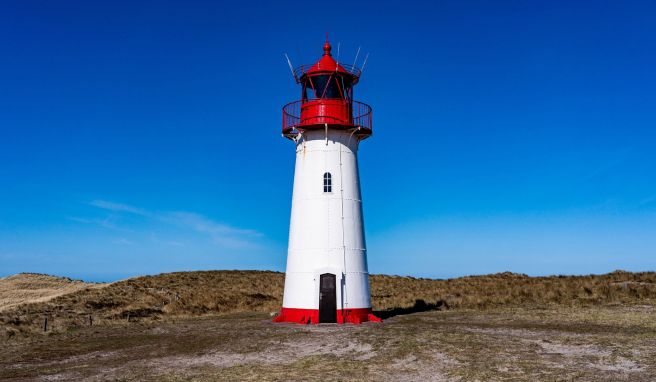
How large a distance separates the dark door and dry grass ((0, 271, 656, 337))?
4971 mm

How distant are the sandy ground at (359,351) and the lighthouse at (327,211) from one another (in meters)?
1.26

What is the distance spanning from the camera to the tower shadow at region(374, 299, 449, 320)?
2730cm

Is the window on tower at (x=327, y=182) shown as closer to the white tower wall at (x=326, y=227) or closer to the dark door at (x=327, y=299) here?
the white tower wall at (x=326, y=227)

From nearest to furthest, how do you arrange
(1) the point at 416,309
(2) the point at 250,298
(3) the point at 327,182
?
(3) the point at 327,182
(1) the point at 416,309
(2) the point at 250,298

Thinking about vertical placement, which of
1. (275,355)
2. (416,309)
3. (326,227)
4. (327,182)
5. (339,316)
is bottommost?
(275,355)

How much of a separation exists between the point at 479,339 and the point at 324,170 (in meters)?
9.07

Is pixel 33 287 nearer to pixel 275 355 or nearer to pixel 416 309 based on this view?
pixel 416 309

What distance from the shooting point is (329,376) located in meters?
13.4

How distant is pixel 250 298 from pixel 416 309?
1326 cm

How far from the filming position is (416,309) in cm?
2939

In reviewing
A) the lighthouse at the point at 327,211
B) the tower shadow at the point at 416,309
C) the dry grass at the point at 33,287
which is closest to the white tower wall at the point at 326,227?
the lighthouse at the point at 327,211

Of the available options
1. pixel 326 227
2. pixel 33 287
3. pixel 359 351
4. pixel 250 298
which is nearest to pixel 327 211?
pixel 326 227

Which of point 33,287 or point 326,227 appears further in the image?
point 33,287

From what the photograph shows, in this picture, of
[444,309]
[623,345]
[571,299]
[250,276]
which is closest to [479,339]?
[623,345]
